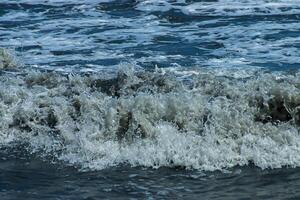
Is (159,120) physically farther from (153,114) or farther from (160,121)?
(153,114)

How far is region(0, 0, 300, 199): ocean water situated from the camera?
6.22 meters

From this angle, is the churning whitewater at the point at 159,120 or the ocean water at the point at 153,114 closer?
the ocean water at the point at 153,114

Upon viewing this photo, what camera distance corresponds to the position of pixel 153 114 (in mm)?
7828

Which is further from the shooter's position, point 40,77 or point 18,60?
point 18,60

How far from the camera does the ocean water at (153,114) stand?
6.22 m

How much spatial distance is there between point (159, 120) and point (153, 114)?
6.0 inches

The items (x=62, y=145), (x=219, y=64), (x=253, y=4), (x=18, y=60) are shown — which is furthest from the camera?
(x=253, y=4)

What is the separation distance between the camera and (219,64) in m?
11.2

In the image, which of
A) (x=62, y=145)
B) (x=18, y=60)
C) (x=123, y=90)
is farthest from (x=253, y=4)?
(x=62, y=145)

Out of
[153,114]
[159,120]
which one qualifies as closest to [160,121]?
[159,120]

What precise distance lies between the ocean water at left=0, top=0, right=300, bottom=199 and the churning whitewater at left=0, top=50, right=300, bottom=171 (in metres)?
0.02

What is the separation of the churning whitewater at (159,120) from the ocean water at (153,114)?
17 millimetres

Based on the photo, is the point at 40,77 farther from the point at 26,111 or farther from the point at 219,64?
the point at 219,64

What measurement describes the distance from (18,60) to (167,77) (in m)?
3.51
